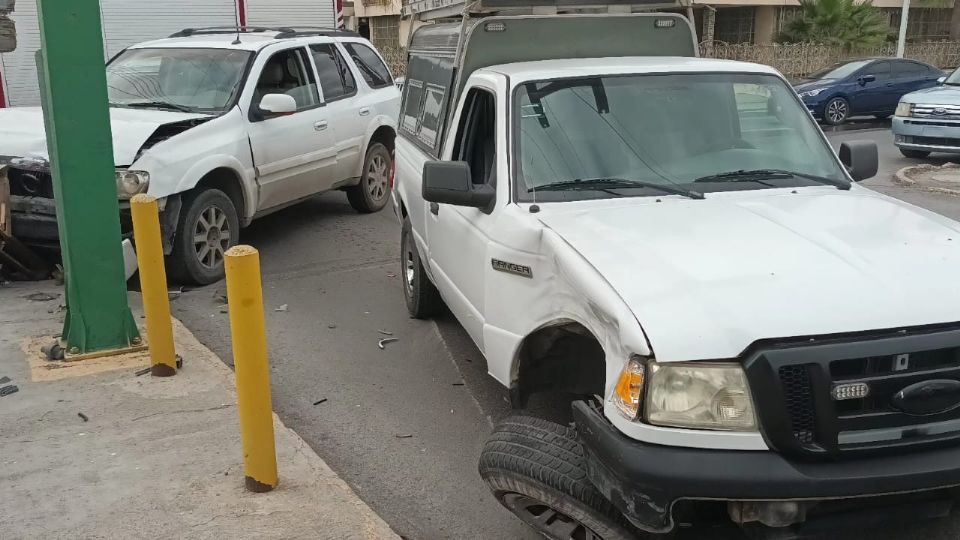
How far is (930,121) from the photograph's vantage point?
42.4ft

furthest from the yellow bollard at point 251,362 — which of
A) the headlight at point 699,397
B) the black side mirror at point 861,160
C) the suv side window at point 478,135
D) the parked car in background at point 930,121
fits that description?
the parked car in background at point 930,121

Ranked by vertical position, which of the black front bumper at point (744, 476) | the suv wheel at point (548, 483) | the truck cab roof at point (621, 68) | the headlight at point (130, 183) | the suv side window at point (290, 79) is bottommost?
the suv wheel at point (548, 483)

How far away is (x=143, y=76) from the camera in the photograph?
27.2ft

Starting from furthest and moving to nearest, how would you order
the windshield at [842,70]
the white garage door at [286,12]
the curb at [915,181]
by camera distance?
the windshield at [842,70]
the white garage door at [286,12]
the curb at [915,181]

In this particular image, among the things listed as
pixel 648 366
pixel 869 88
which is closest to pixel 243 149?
pixel 648 366

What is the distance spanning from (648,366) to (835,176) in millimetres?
2128

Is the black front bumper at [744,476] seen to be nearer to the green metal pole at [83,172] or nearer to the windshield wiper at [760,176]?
the windshield wiper at [760,176]

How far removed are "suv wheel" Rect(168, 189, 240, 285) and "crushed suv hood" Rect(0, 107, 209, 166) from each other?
0.62 metres

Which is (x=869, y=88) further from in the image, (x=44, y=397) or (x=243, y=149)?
(x=44, y=397)

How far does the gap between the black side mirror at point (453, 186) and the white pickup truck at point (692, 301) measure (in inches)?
0.4

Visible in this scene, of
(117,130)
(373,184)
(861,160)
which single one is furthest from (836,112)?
(117,130)

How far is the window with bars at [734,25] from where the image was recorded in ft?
110

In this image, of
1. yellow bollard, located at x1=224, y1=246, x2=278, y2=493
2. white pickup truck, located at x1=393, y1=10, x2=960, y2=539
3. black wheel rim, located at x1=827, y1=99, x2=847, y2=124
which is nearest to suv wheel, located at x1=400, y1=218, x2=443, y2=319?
white pickup truck, located at x1=393, y1=10, x2=960, y2=539

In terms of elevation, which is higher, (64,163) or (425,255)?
(64,163)
